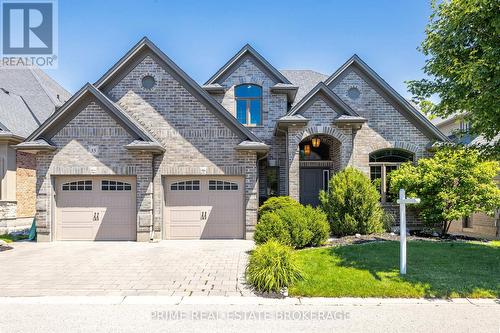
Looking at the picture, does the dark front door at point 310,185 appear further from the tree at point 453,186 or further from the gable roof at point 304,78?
the gable roof at point 304,78

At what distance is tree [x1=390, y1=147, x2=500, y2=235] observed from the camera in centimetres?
1174

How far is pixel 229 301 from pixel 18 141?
15.1m

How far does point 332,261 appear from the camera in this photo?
821 centimetres

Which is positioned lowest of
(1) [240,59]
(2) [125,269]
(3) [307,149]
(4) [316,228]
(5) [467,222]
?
(5) [467,222]

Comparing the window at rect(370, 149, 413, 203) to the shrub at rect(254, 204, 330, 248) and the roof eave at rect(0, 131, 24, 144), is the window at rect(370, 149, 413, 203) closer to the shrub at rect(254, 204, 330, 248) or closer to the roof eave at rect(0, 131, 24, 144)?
the shrub at rect(254, 204, 330, 248)

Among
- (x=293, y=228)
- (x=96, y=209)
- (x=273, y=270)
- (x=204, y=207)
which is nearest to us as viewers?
(x=273, y=270)

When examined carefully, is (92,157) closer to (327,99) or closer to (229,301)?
(229,301)

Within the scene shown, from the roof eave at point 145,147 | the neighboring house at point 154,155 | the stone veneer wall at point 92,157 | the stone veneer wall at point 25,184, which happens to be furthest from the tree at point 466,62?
the stone veneer wall at point 25,184

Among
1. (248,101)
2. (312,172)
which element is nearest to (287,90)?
(248,101)

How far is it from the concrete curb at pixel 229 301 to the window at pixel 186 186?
263 inches

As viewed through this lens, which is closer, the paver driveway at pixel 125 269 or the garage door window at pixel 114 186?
the paver driveway at pixel 125 269

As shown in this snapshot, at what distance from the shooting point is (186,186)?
1270 centimetres

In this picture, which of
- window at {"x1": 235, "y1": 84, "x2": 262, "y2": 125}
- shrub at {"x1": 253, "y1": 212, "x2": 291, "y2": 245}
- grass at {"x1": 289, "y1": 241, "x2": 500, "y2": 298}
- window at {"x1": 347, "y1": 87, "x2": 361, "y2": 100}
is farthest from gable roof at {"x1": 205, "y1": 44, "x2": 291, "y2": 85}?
grass at {"x1": 289, "y1": 241, "x2": 500, "y2": 298}

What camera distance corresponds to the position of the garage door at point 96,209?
40.1 feet
